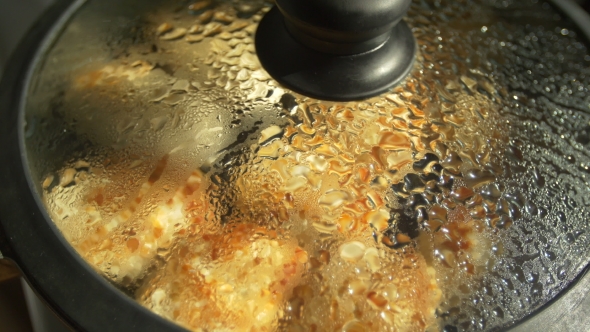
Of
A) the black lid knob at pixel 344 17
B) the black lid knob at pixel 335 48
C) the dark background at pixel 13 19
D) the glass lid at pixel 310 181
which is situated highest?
the black lid knob at pixel 344 17

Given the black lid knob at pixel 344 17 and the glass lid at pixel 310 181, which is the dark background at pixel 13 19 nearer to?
the glass lid at pixel 310 181

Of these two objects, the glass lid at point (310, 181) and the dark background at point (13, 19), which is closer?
the glass lid at point (310, 181)

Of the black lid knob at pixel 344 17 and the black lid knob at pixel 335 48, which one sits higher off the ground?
the black lid knob at pixel 344 17

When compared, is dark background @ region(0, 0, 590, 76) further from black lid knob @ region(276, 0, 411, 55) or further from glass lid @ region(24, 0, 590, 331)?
black lid knob @ region(276, 0, 411, 55)

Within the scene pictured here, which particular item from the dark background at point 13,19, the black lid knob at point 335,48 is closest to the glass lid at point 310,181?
the black lid knob at point 335,48

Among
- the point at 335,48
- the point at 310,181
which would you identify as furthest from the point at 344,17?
the point at 310,181

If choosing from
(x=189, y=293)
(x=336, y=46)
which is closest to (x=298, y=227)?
(x=189, y=293)

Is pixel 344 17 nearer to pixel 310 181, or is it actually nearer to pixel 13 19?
pixel 310 181
